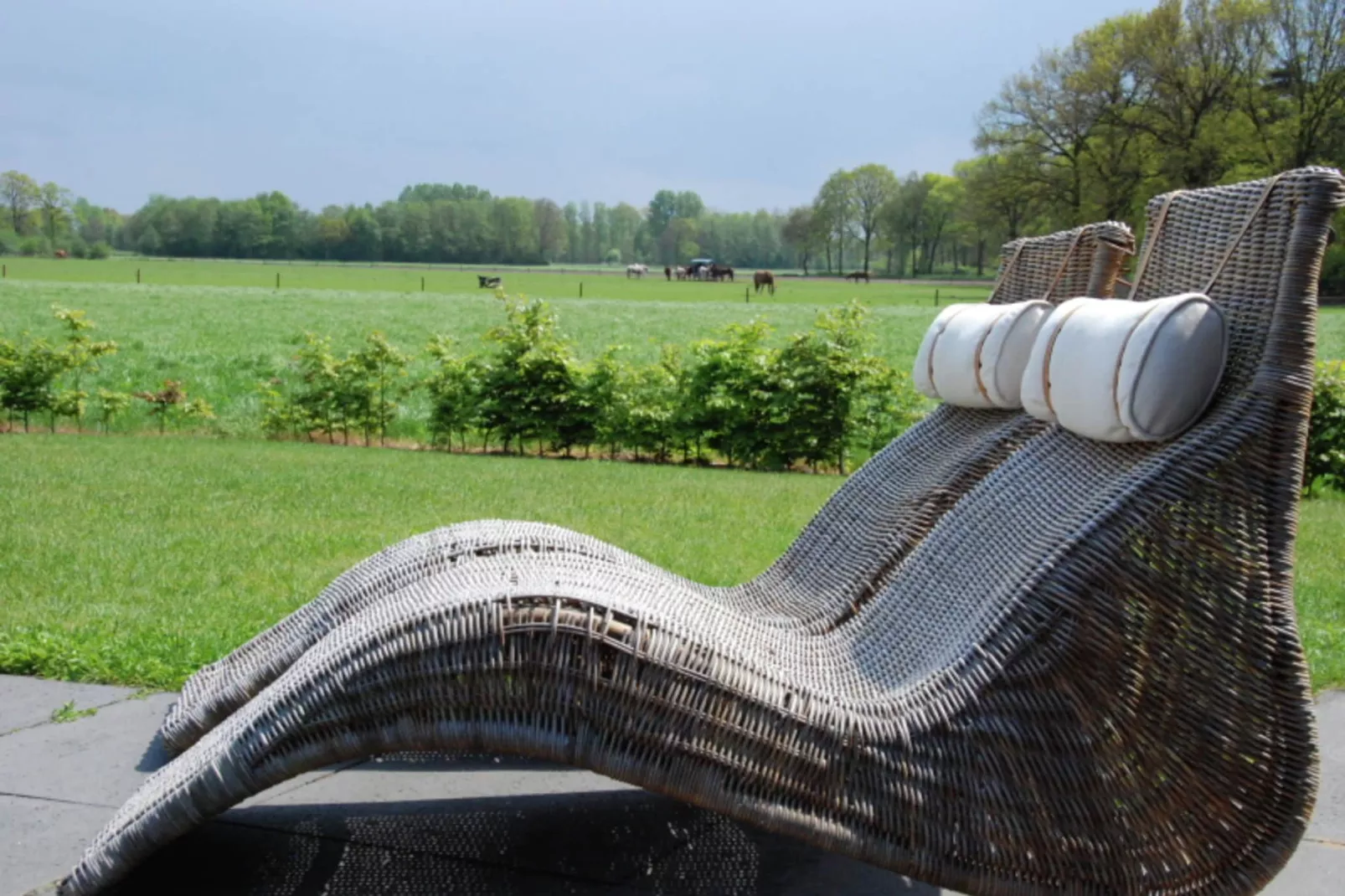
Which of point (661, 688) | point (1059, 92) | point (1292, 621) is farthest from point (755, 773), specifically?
point (1059, 92)

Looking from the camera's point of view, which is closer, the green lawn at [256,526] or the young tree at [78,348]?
the green lawn at [256,526]

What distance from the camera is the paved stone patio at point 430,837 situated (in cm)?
213

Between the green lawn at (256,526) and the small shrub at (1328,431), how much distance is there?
0.23 meters

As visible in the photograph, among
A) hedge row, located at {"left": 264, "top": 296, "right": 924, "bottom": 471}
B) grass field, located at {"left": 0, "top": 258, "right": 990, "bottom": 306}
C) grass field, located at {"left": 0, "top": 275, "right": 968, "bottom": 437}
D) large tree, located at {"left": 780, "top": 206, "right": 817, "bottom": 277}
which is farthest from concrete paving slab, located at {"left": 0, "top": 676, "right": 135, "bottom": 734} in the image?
large tree, located at {"left": 780, "top": 206, "right": 817, "bottom": 277}

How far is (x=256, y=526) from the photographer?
5.77 metres

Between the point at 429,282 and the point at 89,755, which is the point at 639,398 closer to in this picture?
the point at 89,755

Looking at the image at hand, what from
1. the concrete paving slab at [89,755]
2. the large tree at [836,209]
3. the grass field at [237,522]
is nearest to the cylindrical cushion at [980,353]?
the grass field at [237,522]

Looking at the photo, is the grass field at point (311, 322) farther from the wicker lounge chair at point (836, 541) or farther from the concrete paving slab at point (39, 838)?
the concrete paving slab at point (39, 838)

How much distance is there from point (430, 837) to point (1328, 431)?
26.1 feet

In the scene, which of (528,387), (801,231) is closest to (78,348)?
(528,387)

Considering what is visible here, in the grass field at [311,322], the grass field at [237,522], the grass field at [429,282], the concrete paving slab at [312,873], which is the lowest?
the grass field at [429,282]

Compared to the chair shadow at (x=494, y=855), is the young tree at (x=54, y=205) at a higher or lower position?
higher

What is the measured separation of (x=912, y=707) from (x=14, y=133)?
15500 centimetres

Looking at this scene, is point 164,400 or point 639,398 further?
point 164,400
